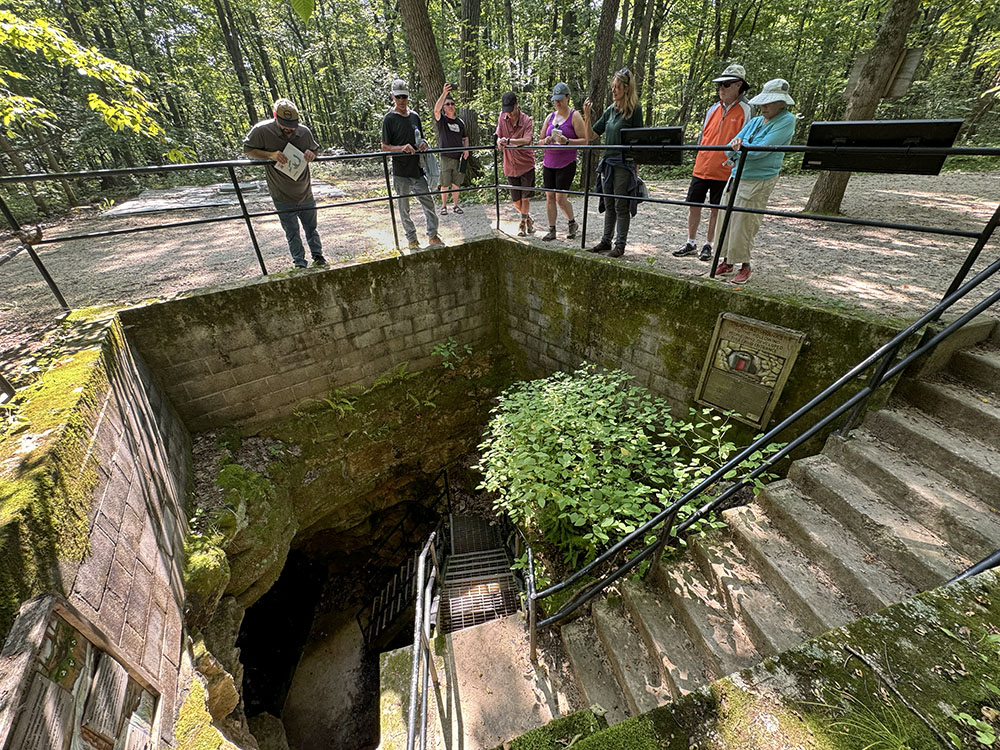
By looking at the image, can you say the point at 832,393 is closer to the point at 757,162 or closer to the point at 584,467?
the point at 584,467

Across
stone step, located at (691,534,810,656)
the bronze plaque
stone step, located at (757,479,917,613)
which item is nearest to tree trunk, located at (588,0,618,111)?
the bronze plaque

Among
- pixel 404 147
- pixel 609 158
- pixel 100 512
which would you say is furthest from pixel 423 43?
pixel 100 512

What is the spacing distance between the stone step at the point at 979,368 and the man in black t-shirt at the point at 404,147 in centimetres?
499

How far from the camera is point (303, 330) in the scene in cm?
473

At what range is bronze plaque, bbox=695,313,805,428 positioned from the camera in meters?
3.48

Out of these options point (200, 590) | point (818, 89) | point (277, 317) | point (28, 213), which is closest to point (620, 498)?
point (200, 590)

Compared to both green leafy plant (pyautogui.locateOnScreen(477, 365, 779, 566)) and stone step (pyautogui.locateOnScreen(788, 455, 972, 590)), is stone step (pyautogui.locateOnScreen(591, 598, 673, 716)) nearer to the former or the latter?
green leafy plant (pyautogui.locateOnScreen(477, 365, 779, 566))

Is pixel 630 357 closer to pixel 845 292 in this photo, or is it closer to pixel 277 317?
pixel 845 292

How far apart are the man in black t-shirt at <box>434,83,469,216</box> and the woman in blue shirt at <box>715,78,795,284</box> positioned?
347 cm

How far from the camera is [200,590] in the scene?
3266 mm

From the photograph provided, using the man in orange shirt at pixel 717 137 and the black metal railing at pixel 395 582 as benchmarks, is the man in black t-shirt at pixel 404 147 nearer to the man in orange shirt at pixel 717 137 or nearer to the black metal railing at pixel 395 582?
the man in orange shirt at pixel 717 137

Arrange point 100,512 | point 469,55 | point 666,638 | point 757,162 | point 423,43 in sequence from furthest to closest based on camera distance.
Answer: point 469,55 < point 423,43 < point 757,162 < point 666,638 < point 100,512

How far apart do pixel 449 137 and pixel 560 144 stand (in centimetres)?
232

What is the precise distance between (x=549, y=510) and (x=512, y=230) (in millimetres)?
4041
